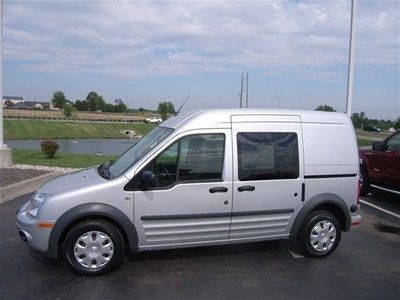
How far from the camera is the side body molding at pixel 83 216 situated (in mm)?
4945

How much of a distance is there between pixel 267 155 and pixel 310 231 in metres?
1.16

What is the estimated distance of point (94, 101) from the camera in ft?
418

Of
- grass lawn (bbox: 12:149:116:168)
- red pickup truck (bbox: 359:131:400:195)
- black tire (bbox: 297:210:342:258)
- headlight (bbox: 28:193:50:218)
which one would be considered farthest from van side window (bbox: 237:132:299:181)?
grass lawn (bbox: 12:149:116:168)

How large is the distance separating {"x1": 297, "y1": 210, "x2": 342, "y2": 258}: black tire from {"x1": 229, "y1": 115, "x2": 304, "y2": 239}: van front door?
212mm

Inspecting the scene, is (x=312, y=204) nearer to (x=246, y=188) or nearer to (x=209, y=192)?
(x=246, y=188)

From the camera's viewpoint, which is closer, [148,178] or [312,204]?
[148,178]

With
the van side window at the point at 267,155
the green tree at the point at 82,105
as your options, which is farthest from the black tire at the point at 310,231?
the green tree at the point at 82,105

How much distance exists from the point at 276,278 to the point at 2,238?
3.96 m

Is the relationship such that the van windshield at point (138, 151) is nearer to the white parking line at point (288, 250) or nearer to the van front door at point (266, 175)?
the van front door at point (266, 175)

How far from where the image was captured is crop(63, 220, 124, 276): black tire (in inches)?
197

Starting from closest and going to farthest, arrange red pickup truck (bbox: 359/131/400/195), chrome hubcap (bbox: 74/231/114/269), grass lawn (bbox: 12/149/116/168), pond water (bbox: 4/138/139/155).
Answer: chrome hubcap (bbox: 74/231/114/269) → red pickup truck (bbox: 359/131/400/195) → grass lawn (bbox: 12/149/116/168) → pond water (bbox: 4/138/139/155)

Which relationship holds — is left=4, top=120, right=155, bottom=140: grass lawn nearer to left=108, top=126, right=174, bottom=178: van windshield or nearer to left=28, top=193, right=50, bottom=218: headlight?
left=108, top=126, right=174, bottom=178: van windshield

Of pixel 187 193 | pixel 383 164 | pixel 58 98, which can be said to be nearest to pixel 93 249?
pixel 187 193

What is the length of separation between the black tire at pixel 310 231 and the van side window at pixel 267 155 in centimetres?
62
